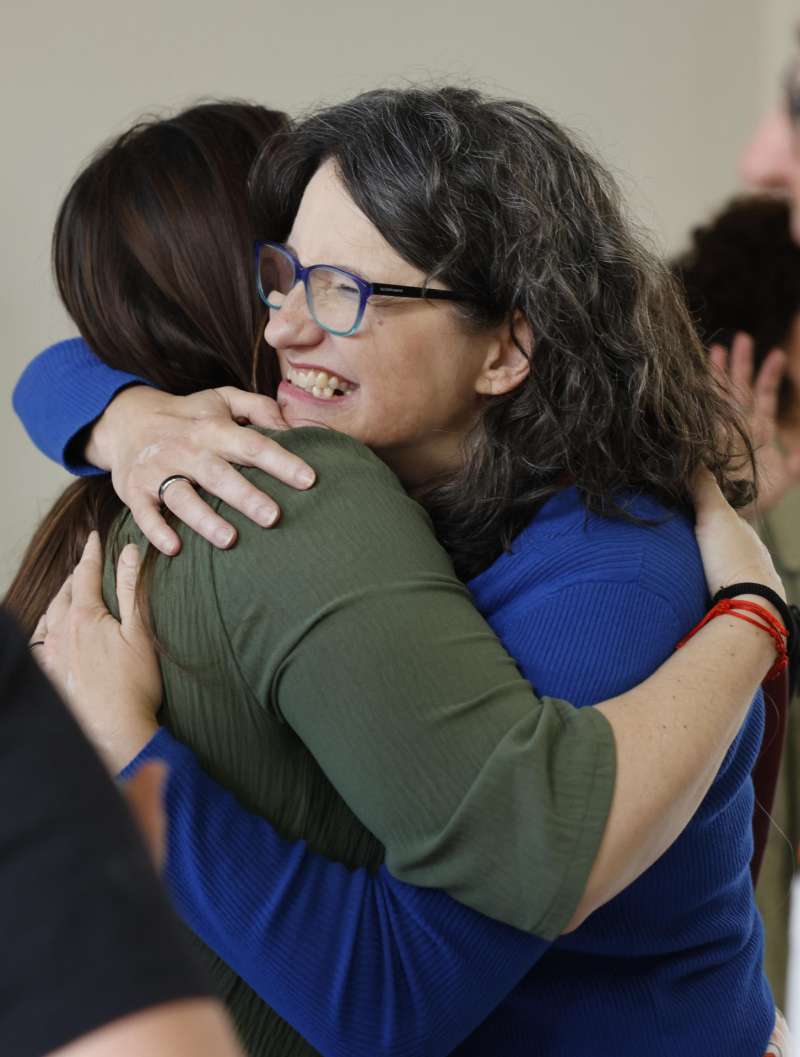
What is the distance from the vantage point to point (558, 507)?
1235 millimetres

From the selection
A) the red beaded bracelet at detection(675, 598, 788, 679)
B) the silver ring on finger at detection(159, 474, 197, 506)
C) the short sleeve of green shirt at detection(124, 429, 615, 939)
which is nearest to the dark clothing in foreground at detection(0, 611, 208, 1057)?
the short sleeve of green shirt at detection(124, 429, 615, 939)

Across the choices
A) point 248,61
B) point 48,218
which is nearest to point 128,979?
point 48,218

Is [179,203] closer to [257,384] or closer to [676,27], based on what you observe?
[257,384]

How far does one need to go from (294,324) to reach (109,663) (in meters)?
0.39

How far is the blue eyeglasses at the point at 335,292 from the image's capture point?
1.25 meters

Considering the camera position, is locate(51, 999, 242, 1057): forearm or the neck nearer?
locate(51, 999, 242, 1057): forearm

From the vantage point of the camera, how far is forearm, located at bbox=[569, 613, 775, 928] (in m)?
0.98

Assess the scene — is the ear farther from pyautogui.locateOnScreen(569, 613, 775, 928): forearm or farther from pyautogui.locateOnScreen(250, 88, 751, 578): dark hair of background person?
pyautogui.locateOnScreen(569, 613, 775, 928): forearm

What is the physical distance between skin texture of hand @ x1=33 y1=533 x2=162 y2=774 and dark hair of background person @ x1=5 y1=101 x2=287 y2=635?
19cm

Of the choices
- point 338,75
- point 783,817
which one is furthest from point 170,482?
point 338,75

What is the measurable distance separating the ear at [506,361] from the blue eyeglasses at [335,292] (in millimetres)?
66

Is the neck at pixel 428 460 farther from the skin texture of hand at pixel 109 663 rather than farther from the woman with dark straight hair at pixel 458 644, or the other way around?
the skin texture of hand at pixel 109 663

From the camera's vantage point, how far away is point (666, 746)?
1.01 metres

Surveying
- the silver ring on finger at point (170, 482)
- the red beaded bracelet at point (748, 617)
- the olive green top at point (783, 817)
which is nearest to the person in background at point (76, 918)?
the silver ring on finger at point (170, 482)
